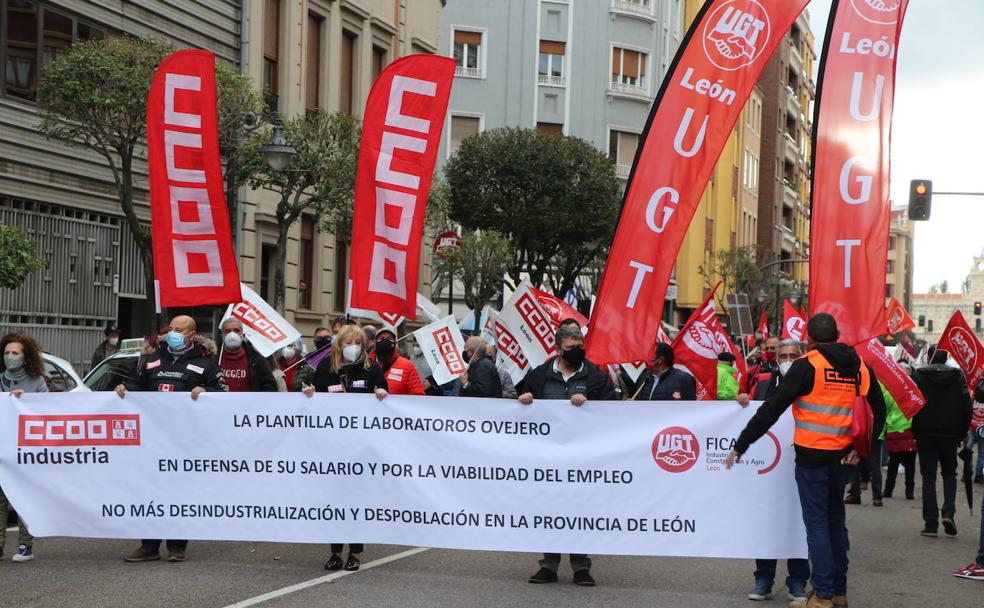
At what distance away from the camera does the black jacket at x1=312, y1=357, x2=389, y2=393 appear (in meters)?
10.5

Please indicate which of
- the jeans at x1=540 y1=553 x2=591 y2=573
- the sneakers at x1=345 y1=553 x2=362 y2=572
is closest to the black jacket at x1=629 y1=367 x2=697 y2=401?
the jeans at x1=540 y1=553 x2=591 y2=573

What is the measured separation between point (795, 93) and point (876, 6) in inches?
3406

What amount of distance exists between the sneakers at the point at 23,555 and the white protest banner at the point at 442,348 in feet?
25.2

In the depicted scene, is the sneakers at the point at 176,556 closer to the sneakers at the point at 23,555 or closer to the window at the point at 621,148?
the sneakers at the point at 23,555

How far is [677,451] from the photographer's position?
9688 mm

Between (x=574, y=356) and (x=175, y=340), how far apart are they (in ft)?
9.68

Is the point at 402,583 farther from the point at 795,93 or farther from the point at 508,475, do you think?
the point at 795,93

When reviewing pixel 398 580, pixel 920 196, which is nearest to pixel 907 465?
pixel 398 580

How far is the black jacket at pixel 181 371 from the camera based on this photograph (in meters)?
10.6

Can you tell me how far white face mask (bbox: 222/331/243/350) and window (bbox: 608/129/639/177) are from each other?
45.6 metres

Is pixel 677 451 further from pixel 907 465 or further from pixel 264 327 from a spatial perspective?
pixel 907 465

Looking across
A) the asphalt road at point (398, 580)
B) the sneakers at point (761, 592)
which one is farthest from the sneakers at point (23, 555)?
the sneakers at point (761, 592)

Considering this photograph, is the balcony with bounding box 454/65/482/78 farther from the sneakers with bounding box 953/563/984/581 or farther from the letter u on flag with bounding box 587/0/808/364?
the sneakers with bounding box 953/563/984/581

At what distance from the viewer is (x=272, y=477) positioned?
33.0ft
